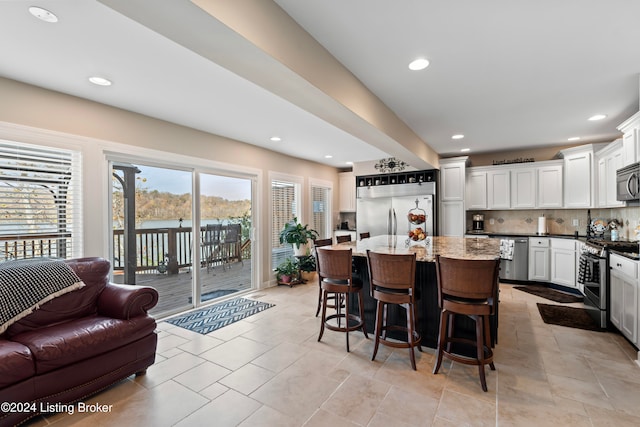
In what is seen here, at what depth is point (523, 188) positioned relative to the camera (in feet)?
18.3

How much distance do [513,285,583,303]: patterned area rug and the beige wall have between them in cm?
531

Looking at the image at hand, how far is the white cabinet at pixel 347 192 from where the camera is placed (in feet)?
24.3

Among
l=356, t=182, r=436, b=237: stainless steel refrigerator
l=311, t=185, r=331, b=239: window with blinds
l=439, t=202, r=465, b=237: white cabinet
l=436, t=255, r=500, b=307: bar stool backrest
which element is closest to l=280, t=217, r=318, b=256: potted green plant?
l=311, t=185, r=331, b=239: window with blinds

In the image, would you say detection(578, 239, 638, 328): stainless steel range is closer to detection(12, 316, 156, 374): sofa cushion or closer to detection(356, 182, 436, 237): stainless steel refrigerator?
detection(356, 182, 436, 237): stainless steel refrigerator

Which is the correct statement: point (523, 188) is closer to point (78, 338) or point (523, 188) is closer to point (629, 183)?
A: point (629, 183)

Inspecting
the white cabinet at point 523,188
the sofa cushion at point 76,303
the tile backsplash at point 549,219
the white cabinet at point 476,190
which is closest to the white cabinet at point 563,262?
the tile backsplash at point 549,219

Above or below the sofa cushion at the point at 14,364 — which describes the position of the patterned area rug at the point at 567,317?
below

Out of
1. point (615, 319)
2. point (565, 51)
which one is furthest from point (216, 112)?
point (615, 319)

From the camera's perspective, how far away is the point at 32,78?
102 inches

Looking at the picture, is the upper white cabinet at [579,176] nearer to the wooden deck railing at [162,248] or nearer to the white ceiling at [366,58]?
the white ceiling at [366,58]

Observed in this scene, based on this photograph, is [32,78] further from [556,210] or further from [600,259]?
[556,210]

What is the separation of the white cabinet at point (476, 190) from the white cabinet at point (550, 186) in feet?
2.87

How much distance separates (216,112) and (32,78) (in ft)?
5.15

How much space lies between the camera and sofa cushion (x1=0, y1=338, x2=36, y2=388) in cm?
173
